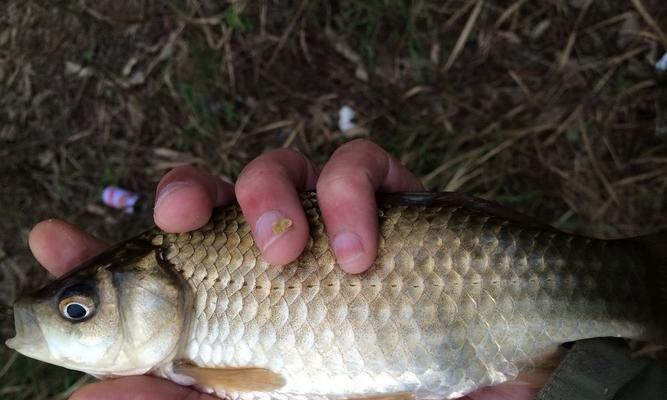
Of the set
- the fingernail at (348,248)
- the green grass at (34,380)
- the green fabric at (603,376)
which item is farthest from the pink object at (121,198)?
the green fabric at (603,376)

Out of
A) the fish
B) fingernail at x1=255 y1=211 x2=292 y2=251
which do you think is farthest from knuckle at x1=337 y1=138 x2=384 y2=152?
fingernail at x1=255 y1=211 x2=292 y2=251

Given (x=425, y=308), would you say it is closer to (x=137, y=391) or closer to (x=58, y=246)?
(x=137, y=391)

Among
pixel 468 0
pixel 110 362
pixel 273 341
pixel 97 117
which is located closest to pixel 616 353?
pixel 273 341

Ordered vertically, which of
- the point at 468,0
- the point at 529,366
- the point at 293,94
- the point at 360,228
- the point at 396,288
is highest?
the point at 468,0

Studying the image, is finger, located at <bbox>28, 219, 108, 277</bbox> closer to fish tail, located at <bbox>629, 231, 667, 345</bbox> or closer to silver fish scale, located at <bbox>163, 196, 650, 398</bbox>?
silver fish scale, located at <bbox>163, 196, 650, 398</bbox>

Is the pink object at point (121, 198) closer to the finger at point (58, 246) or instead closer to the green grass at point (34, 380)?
the green grass at point (34, 380)

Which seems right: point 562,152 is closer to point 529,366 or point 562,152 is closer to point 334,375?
point 529,366
